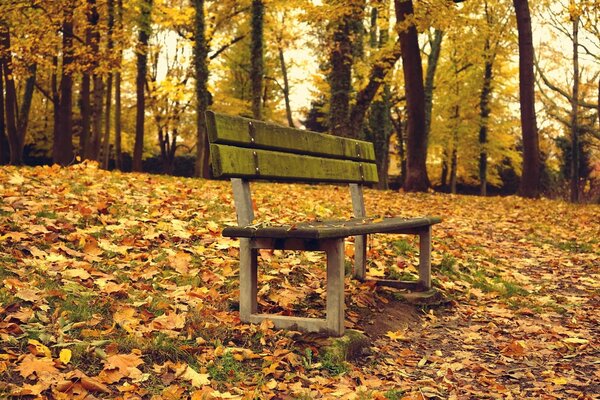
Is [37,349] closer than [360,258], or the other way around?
[37,349]

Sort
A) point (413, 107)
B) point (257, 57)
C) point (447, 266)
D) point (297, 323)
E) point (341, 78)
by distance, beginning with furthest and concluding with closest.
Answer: point (257, 57) → point (341, 78) → point (413, 107) → point (447, 266) → point (297, 323)

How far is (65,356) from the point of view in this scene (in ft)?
10.1

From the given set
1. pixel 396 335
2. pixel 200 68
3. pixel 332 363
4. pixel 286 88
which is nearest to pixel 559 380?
pixel 396 335

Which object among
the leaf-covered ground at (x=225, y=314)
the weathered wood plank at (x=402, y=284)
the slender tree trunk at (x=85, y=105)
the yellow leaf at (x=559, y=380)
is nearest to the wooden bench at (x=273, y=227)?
the leaf-covered ground at (x=225, y=314)

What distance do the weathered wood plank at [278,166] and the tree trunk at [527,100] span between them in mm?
10773

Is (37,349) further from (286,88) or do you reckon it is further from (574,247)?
(286,88)

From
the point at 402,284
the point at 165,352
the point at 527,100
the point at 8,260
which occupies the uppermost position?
the point at 527,100

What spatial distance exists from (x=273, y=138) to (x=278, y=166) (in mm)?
204

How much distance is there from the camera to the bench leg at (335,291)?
3770 mm

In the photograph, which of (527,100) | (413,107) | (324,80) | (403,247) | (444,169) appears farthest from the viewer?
(444,169)

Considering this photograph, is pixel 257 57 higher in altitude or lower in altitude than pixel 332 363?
higher

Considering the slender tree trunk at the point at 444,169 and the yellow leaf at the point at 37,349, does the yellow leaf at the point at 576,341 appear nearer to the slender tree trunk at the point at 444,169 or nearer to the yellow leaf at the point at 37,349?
the yellow leaf at the point at 37,349

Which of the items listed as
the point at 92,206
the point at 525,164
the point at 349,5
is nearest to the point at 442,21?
the point at 349,5

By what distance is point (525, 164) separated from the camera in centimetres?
1538
